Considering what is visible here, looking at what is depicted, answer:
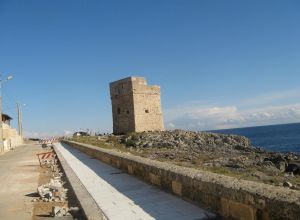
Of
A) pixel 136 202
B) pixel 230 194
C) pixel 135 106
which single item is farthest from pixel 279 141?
pixel 230 194

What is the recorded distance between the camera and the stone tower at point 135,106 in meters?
39.2

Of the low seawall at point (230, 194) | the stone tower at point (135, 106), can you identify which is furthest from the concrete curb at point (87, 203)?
the stone tower at point (135, 106)

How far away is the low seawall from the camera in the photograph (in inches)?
154

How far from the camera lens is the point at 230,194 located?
15.7 ft

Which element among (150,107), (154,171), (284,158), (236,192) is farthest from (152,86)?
(236,192)

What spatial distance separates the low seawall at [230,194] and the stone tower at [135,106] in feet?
103

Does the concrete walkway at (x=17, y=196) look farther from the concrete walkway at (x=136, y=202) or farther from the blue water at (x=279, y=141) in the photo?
the blue water at (x=279, y=141)

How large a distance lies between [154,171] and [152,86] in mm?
33244

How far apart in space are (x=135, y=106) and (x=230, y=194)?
34430mm

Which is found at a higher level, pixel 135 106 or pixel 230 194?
pixel 135 106

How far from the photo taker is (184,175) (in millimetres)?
6211

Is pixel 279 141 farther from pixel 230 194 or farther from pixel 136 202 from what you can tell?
pixel 230 194

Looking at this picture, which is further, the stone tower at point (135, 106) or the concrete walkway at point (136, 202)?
the stone tower at point (135, 106)

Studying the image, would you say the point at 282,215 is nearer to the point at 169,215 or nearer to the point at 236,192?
the point at 236,192
